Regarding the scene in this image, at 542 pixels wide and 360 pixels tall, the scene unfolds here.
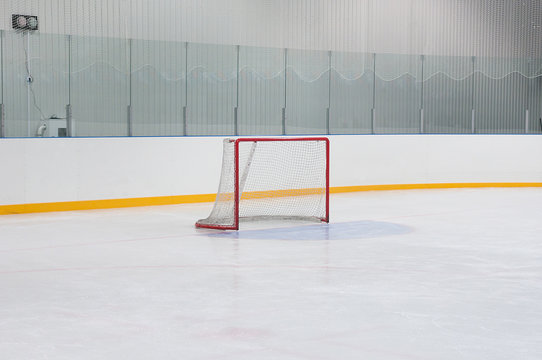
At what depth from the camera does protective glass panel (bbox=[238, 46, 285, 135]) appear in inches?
478

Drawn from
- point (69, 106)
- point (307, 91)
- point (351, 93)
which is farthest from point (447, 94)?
point (69, 106)

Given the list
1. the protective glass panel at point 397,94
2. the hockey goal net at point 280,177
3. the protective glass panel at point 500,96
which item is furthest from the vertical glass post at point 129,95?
the protective glass panel at point 500,96

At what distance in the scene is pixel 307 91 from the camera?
12.9m

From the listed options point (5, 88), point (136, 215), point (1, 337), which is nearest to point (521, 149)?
point (136, 215)

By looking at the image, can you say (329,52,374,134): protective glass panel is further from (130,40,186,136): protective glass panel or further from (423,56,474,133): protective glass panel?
(130,40,186,136): protective glass panel

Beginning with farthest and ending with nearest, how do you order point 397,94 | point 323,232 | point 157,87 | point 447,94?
point 447,94, point 397,94, point 157,87, point 323,232

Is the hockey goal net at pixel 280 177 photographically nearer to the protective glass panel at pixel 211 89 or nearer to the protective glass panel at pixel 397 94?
the protective glass panel at pixel 211 89

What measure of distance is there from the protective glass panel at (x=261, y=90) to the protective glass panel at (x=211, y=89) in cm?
16

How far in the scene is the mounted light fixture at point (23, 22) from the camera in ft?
35.5

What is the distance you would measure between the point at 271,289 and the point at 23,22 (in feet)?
22.8

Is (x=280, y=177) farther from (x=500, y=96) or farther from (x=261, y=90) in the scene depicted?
(x=500, y=96)

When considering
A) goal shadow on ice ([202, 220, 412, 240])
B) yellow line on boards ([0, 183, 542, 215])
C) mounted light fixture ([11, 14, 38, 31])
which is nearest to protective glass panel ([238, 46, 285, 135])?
yellow line on boards ([0, 183, 542, 215])

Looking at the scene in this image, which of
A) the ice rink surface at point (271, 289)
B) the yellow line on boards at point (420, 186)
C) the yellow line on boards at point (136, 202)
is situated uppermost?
the yellow line on boards at point (420, 186)

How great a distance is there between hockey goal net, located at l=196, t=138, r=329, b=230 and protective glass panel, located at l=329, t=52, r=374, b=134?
150cm
